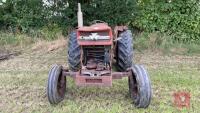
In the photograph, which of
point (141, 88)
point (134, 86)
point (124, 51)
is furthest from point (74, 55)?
point (141, 88)

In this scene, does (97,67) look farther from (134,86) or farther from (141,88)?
(141,88)

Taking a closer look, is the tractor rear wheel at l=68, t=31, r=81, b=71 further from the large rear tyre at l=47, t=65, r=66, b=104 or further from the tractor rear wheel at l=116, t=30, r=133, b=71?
the tractor rear wheel at l=116, t=30, r=133, b=71

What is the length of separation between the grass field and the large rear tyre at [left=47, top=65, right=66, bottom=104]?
10 centimetres

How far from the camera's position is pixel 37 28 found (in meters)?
12.0

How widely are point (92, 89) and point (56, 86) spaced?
3.04ft

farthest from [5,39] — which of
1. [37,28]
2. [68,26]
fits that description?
[68,26]

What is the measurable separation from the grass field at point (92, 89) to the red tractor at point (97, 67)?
22cm

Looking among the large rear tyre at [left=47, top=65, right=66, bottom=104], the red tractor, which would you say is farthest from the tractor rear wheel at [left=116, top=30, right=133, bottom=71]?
the large rear tyre at [left=47, top=65, right=66, bottom=104]

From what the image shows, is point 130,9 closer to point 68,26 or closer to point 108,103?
point 68,26

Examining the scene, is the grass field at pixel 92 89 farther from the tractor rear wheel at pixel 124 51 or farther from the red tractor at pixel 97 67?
the tractor rear wheel at pixel 124 51

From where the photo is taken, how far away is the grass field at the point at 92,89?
5738 millimetres

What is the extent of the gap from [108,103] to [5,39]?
628 cm

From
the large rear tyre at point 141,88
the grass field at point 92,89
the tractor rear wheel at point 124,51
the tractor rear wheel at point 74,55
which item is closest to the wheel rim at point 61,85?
the grass field at point 92,89

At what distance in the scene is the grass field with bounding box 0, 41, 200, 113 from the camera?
574 centimetres
